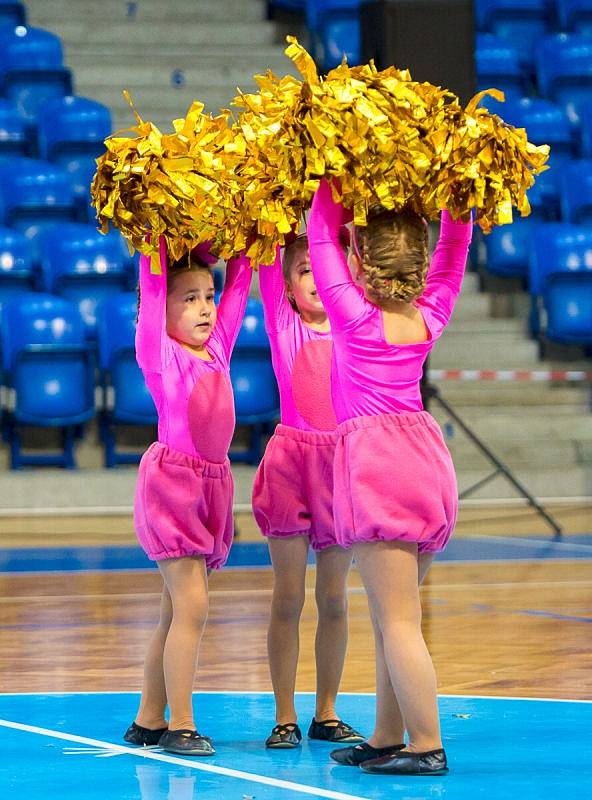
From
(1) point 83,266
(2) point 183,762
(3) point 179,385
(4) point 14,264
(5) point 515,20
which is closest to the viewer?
(2) point 183,762

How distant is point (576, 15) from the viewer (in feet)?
47.3

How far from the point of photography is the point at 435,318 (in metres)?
4.09

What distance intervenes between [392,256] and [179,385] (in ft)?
2.41

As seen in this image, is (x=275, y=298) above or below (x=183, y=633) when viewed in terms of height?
above

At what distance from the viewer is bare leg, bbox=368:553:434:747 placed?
400 centimetres

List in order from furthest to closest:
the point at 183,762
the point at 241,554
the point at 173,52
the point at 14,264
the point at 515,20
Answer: the point at 515,20 < the point at 173,52 < the point at 14,264 < the point at 241,554 < the point at 183,762

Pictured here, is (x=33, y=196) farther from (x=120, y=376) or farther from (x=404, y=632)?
(x=404, y=632)

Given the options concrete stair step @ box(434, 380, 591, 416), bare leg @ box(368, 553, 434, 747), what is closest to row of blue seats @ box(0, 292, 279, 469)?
concrete stair step @ box(434, 380, 591, 416)

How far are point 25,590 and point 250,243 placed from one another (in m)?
3.58

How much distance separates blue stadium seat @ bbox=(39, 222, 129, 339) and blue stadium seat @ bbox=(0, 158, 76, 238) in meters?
0.54

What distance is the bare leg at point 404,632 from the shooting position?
379cm

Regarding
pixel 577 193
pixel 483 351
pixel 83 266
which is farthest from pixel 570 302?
pixel 83 266

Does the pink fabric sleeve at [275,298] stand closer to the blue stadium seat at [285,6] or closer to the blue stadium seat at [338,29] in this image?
the blue stadium seat at [338,29]

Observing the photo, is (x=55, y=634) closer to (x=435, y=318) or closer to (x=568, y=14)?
(x=435, y=318)
